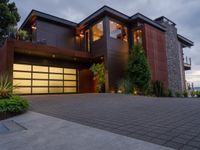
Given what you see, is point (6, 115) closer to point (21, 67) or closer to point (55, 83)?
point (21, 67)

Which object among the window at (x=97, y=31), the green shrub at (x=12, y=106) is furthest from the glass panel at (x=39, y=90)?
the green shrub at (x=12, y=106)

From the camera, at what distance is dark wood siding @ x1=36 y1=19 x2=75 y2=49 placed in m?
15.3

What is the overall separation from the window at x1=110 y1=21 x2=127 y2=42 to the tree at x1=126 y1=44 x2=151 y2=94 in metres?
2.90

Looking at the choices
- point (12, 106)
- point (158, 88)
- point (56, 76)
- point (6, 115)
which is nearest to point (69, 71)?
point (56, 76)

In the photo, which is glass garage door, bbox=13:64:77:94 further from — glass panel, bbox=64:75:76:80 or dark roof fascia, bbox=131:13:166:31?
dark roof fascia, bbox=131:13:166:31

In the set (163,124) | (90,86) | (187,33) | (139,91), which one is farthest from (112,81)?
(187,33)

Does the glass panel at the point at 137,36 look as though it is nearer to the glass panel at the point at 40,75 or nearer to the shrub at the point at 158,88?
the shrub at the point at 158,88

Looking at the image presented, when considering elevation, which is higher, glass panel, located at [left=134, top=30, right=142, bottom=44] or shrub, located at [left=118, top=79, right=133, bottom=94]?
glass panel, located at [left=134, top=30, right=142, bottom=44]

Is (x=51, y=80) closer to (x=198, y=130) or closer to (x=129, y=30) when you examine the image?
(x=129, y=30)

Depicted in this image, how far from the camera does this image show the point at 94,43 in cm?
1539

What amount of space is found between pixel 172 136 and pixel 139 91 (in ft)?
33.5

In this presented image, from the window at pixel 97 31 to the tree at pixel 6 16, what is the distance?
7.00 m

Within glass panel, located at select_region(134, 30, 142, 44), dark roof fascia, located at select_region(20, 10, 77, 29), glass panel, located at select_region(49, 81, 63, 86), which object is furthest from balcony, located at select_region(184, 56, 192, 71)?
glass panel, located at select_region(49, 81, 63, 86)

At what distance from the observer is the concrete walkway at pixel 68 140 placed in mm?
2678
